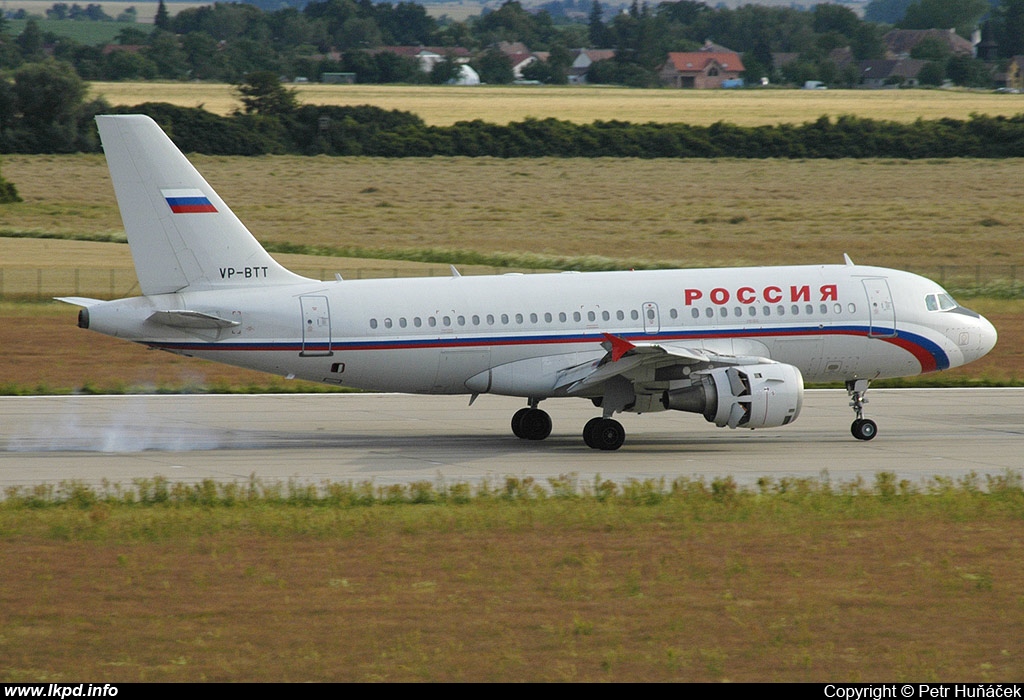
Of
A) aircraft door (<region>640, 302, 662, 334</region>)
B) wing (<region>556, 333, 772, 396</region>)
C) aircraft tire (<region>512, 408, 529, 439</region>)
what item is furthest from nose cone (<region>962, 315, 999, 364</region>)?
aircraft tire (<region>512, 408, 529, 439</region>)

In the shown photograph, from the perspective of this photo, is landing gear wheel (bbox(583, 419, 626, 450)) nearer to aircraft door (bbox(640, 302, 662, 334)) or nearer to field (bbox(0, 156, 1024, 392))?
aircraft door (bbox(640, 302, 662, 334))

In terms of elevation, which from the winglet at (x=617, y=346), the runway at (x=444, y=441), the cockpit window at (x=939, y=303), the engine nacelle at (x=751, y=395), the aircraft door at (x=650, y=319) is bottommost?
the runway at (x=444, y=441)

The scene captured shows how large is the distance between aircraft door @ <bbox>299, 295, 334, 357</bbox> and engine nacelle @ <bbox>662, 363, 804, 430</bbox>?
25.0 feet

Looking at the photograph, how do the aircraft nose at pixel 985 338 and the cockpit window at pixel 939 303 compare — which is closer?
the cockpit window at pixel 939 303

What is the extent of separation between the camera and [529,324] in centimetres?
2948

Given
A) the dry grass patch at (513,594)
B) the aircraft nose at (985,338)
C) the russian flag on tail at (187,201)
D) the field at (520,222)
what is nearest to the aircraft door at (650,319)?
the aircraft nose at (985,338)

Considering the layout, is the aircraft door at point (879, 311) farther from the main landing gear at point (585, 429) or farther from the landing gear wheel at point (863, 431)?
the main landing gear at point (585, 429)

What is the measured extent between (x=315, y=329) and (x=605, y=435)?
638 cm

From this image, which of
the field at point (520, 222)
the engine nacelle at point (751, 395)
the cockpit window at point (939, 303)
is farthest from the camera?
the field at point (520, 222)

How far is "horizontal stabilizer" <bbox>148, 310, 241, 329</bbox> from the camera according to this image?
2772cm

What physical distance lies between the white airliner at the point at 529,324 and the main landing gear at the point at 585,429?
30mm

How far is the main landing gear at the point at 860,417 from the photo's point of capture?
99.9ft

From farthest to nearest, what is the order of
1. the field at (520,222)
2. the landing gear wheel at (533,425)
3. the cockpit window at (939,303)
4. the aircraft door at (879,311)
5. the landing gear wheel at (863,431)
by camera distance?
the field at (520,222), the cockpit window at (939,303), the aircraft door at (879,311), the landing gear wheel at (533,425), the landing gear wheel at (863,431)

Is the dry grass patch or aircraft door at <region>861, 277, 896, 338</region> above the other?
aircraft door at <region>861, 277, 896, 338</region>
